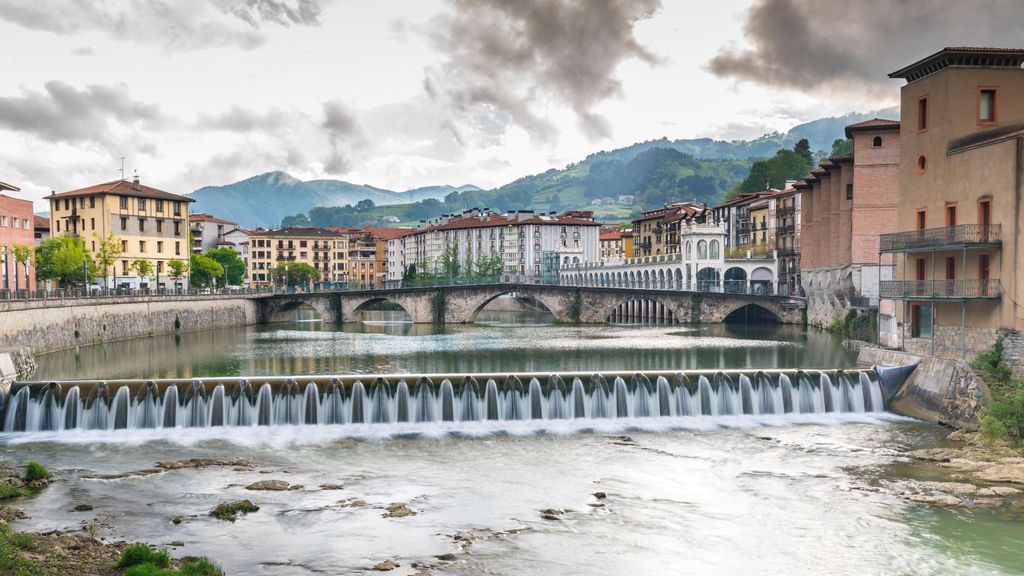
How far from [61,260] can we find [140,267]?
18.2 metres

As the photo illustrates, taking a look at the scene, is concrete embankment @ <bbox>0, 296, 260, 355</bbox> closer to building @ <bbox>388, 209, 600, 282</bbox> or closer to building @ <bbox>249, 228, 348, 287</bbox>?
building @ <bbox>388, 209, 600, 282</bbox>

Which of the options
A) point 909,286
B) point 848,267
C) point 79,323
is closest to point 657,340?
point 848,267

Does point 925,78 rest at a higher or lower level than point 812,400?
higher

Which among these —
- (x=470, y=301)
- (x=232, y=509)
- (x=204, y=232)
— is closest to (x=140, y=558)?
(x=232, y=509)

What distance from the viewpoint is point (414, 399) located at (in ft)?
108

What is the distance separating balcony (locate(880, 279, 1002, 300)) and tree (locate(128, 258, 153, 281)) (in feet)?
264

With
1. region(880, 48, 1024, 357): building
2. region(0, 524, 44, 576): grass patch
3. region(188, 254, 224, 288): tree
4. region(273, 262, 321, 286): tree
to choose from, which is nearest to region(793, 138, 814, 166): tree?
region(273, 262, 321, 286): tree

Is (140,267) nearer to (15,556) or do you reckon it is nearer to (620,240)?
(15,556)

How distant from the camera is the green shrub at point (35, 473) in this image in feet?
78.4

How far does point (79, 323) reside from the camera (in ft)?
205

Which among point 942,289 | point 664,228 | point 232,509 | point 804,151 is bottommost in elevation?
point 232,509

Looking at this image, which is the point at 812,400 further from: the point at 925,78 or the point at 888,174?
the point at 888,174

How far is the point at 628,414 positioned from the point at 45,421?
21478 mm

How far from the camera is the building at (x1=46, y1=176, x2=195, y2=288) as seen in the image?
312ft
